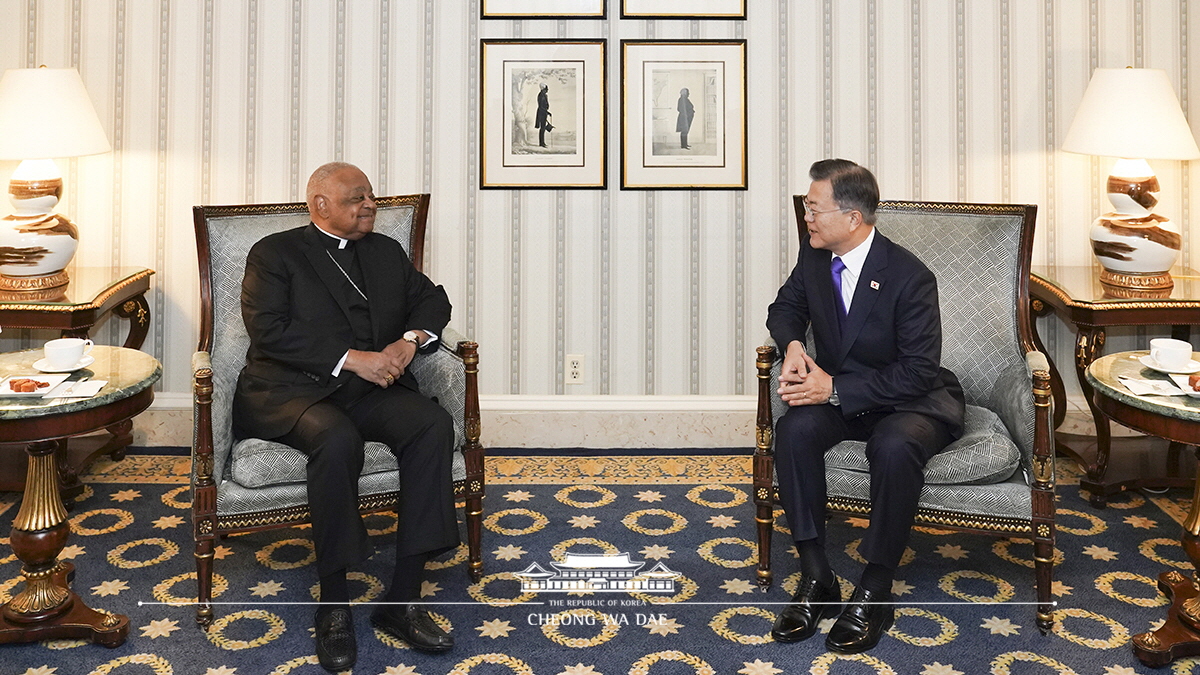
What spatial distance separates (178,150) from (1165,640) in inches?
165

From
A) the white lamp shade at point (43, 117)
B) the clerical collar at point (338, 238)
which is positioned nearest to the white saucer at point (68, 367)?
the clerical collar at point (338, 238)

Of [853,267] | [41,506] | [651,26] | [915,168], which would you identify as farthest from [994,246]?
[41,506]

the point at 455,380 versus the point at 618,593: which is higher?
the point at 455,380

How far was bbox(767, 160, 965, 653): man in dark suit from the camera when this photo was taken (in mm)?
3299

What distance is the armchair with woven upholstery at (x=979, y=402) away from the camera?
333cm

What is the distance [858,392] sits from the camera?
3514 millimetres

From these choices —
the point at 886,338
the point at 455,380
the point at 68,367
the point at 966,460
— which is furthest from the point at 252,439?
the point at 966,460

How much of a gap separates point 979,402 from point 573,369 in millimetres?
1870

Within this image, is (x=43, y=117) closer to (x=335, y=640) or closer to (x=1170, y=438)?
(x=335, y=640)

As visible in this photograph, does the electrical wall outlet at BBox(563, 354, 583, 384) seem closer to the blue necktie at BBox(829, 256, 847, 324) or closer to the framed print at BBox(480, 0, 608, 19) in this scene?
the framed print at BBox(480, 0, 608, 19)

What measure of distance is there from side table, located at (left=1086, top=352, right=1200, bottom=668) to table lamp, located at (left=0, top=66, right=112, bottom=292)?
3734 mm

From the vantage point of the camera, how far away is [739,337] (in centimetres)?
511

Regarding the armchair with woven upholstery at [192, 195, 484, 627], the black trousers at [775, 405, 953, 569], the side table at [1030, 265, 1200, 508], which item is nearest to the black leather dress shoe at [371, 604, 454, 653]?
the armchair with woven upholstery at [192, 195, 484, 627]

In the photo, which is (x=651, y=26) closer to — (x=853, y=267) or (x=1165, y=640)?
(x=853, y=267)
